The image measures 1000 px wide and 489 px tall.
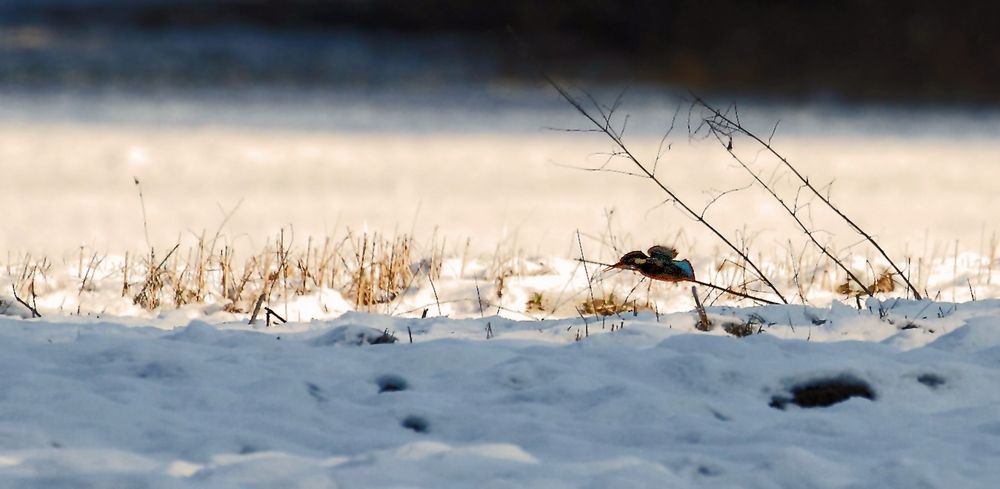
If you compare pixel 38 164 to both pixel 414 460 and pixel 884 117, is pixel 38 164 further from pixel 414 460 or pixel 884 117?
pixel 884 117

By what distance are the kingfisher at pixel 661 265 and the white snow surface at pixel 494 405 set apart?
0.61 meters

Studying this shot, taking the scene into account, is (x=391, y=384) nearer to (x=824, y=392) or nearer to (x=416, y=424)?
(x=416, y=424)

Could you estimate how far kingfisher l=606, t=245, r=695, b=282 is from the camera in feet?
18.3

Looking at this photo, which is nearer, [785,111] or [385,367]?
[385,367]

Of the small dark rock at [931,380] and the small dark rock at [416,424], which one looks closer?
the small dark rock at [416,424]

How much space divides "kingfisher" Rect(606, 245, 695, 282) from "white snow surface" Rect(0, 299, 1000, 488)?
605mm

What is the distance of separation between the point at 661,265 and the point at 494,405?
75.5 inches

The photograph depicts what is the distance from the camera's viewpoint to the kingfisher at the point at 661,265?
219 inches

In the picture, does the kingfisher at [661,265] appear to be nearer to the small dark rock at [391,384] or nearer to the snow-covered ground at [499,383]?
the snow-covered ground at [499,383]

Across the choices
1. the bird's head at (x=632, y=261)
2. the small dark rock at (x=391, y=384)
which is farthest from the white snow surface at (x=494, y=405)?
the bird's head at (x=632, y=261)

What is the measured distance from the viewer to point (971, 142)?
1093 inches

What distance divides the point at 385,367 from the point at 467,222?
9159 mm

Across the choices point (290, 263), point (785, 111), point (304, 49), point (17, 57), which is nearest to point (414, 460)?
point (290, 263)

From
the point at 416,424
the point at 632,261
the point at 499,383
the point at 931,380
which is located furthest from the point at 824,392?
the point at 632,261
